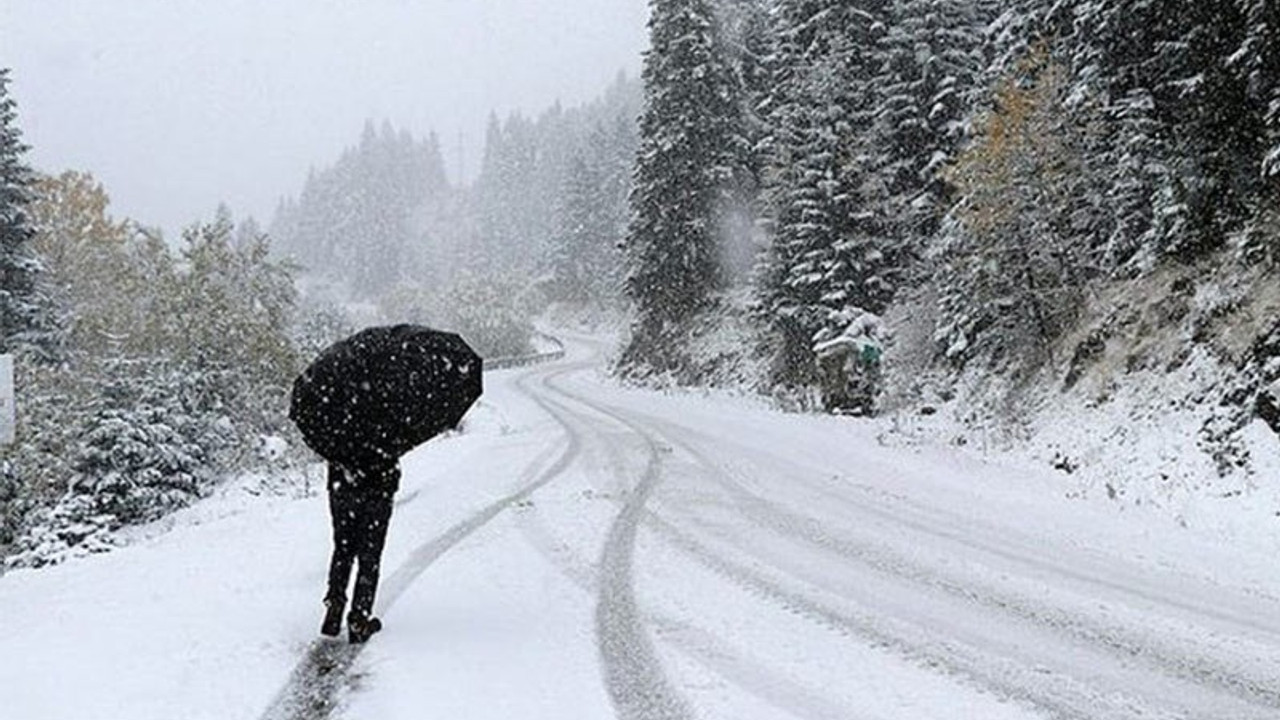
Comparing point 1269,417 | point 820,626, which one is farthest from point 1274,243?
point 820,626

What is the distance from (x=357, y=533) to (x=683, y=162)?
32236 mm

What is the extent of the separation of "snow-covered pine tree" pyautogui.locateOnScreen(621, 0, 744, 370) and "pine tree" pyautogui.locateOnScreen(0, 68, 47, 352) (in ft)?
64.5

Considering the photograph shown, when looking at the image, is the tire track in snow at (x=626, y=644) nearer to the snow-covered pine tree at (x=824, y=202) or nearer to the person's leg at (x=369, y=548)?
the person's leg at (x=369, y=548)

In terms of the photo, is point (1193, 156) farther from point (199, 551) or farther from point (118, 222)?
point (118, 222)

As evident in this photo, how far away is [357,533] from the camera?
18.5ft

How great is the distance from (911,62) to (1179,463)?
18500mm

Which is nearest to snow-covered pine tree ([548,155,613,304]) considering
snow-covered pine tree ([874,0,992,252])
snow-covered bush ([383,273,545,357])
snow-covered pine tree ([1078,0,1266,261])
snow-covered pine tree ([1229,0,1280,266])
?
snow-covered bush ([383,273,545,357])

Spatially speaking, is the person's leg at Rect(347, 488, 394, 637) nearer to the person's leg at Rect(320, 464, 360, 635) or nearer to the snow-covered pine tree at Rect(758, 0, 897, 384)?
the person's leg at Rect(320, 464, 360, 635)

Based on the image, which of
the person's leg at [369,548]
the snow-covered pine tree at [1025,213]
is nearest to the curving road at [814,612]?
the person's leg at [369,548]

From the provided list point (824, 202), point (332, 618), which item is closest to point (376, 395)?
point (332, 618)

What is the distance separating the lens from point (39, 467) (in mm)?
17484

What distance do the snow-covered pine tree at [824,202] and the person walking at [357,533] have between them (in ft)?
65.7

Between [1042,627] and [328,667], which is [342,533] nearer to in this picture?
[328,667]

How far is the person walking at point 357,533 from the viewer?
18.3ft
